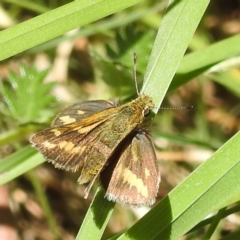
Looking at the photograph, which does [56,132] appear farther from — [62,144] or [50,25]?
[50,25]

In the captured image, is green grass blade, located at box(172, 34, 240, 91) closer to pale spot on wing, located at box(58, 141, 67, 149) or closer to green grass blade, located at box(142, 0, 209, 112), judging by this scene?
green grass blade, located at box(142, 0, 209, 112)

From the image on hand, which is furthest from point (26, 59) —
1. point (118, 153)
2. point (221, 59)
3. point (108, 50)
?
point (118, 153)

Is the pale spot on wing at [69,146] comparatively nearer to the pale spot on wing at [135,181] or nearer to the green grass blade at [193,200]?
the pale spot on wing at [135,181]

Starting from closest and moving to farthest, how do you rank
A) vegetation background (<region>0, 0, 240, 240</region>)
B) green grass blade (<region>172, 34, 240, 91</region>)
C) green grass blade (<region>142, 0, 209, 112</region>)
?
1. vegetation background (<region>0, 0, 240, 240</region>)
2. green grass blade (<region>142, 0, 209, 112</region>)
3. green grass blade (<region>172, 34, 240, 91</region>)

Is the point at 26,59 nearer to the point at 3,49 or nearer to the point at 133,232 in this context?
the point at 3,49

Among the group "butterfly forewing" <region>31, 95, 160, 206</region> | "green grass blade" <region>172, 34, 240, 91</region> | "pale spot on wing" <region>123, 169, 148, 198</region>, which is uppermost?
"green grass blade" <region>172, 34, 240, 91</region>

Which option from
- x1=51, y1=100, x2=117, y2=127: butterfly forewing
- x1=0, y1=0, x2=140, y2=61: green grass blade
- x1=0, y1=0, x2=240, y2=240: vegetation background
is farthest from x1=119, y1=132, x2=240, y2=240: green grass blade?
x1=0, y1=0, x2=140, y2=61: green grass blade
